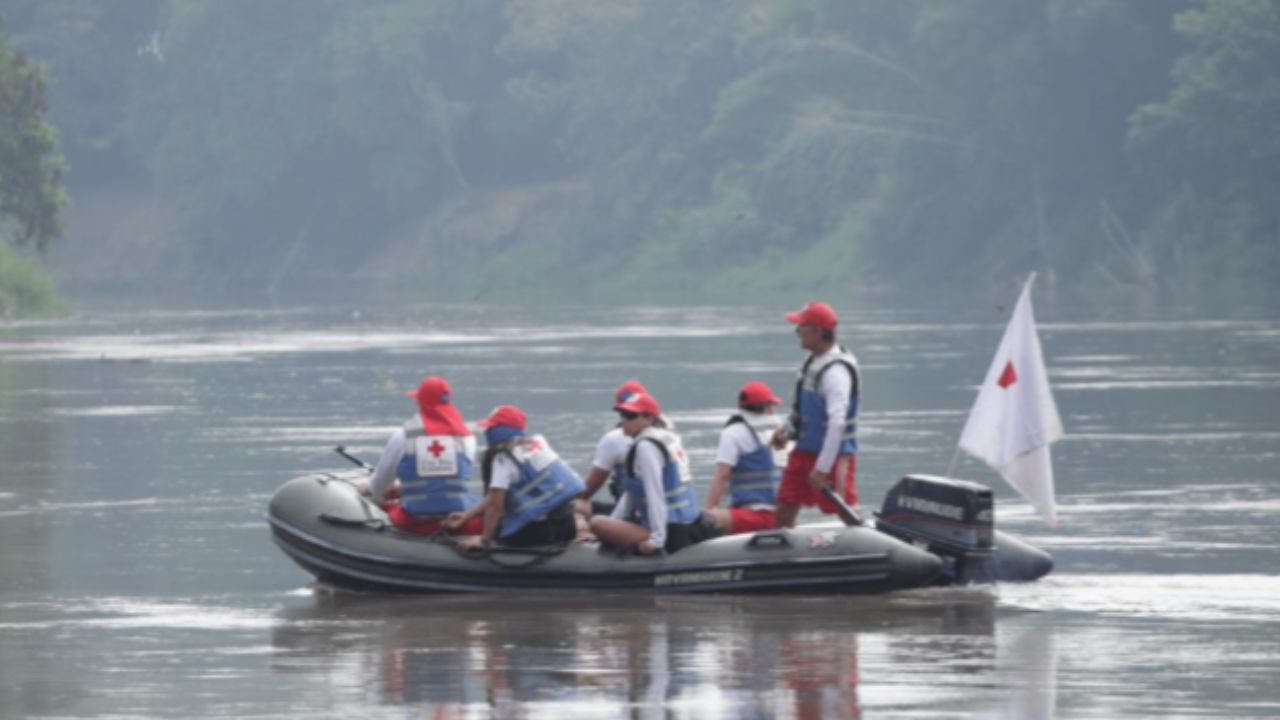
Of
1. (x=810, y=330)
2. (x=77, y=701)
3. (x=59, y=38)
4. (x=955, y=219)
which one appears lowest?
(x=77, y=701)

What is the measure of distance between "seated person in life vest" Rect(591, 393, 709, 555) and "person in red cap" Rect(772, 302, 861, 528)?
2.24 ft

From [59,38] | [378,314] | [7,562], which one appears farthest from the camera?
[59,38]

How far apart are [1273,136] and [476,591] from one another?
6286 cm

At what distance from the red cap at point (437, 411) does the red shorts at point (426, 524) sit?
Answer: 529 mm

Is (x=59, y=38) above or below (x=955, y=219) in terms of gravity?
above

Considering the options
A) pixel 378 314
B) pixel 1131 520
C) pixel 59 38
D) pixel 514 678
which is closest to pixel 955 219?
pixel 378 314

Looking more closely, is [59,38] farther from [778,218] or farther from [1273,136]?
[1273,136]

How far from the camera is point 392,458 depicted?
17.5m

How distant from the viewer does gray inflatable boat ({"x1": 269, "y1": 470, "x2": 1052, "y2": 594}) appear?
647 inches

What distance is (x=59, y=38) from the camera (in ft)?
396

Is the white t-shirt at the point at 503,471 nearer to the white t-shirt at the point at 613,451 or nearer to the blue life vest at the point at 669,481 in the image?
the white t-shirt at the point at 613,451

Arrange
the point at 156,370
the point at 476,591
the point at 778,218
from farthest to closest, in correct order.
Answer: the point at 778,218 → the point at 156,370 → the point at 476,591

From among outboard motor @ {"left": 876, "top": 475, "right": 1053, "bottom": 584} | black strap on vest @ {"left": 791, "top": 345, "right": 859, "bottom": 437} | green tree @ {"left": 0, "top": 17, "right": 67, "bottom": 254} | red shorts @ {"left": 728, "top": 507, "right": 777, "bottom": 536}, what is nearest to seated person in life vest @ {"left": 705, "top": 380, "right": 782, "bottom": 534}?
red shorts @ {"left": 728, "top": 507, "right": 777, "bottom": 536}

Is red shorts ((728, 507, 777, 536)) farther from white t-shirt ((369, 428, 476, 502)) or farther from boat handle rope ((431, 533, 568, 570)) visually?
white t-shirt ((369, 428, 476, 502))
